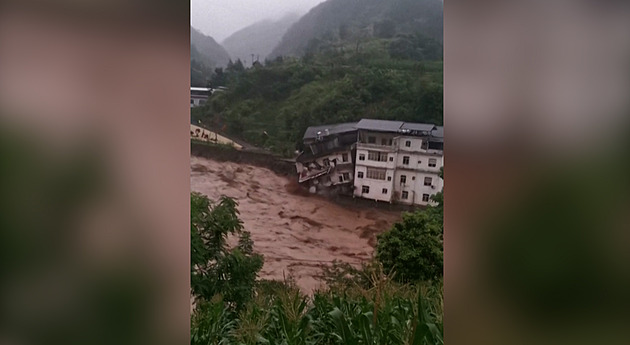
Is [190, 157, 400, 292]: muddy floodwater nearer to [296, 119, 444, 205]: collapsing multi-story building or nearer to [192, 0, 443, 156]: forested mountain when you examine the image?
[296, 119, 444, 205]: collapsing multi-story building

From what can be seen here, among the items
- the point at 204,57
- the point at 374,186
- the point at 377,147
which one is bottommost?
the point at 374,186

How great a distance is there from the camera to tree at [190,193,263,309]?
3484 mm

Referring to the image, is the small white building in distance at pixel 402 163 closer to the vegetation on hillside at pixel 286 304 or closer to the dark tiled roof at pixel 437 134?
the dark tiled roof at pixel 437 134

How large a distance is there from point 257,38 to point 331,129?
0.85 meters

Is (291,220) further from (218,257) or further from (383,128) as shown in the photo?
(383,128)

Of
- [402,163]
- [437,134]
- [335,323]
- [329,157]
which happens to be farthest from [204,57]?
[335,323]

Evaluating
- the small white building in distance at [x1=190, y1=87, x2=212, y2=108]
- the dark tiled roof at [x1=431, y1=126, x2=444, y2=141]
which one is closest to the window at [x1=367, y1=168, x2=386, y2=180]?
the dark tiled roof at [x1=431, y1=126, x2=444, y2=141]

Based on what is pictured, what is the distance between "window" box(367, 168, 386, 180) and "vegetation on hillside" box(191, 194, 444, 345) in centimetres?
61

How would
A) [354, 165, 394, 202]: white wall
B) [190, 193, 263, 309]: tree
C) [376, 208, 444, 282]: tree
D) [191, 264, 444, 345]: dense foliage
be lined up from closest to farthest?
[191, 264, 444, 345]: dense foliage
[190, 193, 263, 309]: tree
[376, 208, 444, 282]: tree
[354, 165, 394, 202]: white wall

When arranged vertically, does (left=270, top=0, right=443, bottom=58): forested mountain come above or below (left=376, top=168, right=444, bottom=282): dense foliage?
above

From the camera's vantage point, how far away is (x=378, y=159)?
12.7 ft

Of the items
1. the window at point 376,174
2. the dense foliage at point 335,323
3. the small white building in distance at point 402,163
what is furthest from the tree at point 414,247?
the dense foliage at point 335,323
